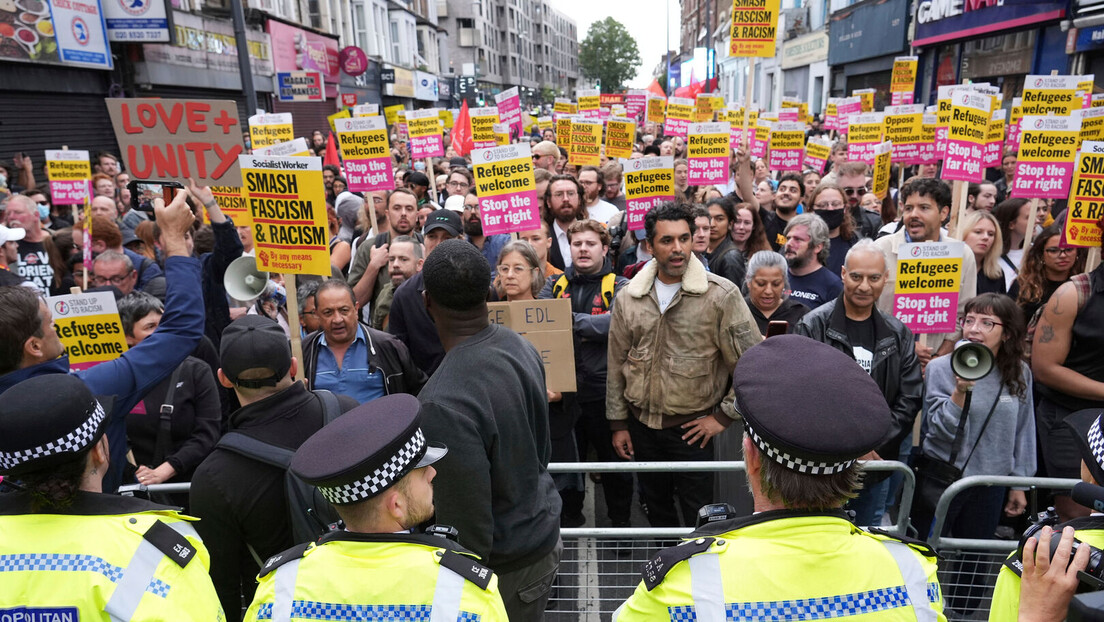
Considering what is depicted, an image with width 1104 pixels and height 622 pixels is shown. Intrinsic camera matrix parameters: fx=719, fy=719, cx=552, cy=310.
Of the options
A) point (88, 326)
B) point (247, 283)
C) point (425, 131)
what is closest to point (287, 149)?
point (247, 283)

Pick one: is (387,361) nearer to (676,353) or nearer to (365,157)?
(676,353)

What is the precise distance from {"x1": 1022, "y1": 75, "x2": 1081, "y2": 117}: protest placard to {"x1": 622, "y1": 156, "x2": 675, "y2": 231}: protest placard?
143 inches

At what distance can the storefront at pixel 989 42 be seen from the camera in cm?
1673

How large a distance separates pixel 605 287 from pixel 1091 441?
3325mm

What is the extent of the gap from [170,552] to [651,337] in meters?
2.78

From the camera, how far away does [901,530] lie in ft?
10.9

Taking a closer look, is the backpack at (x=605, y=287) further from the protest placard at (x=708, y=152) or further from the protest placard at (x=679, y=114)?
the protest placard at (x=679, y=114)

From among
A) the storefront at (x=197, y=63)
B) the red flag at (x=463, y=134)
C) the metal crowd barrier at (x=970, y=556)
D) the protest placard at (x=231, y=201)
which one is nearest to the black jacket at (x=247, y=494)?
the metal crowd barrier at (x=970, y=556)

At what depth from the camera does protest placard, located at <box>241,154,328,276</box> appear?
161 inches

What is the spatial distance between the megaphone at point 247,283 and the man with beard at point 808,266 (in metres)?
3.72

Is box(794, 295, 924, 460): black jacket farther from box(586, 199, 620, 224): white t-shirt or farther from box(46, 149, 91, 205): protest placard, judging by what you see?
box(46, 149, 91, 205): protest placard

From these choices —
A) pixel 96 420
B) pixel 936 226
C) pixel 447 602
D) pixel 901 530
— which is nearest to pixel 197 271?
pixel 96 420

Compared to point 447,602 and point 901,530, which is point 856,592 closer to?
point 447,602

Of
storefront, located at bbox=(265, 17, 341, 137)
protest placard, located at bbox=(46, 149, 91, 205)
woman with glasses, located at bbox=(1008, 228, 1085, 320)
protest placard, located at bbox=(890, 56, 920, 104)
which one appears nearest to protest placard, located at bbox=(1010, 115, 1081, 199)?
woman with glasses, located at bbox=(1008, 228, 1085, 320)
